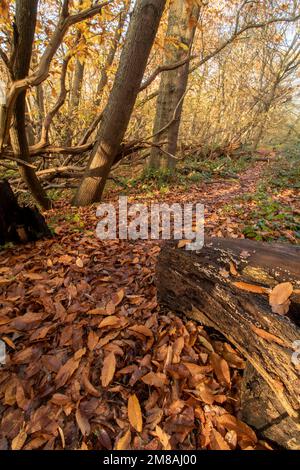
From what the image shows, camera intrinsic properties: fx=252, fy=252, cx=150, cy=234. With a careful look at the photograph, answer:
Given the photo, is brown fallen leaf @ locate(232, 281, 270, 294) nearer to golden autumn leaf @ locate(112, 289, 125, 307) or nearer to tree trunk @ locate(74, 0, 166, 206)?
golden autumn leaf @ locate(112, 289, 125, 307)

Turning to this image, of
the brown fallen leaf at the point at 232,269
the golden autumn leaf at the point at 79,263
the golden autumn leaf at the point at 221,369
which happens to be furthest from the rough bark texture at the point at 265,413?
the golden autumn leaf at the point at 79,263

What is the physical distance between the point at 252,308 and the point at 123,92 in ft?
12.5

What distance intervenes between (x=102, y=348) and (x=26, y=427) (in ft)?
1.99

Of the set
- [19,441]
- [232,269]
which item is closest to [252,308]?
[232,269]

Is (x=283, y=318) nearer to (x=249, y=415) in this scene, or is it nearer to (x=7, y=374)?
(x=249, y=415)

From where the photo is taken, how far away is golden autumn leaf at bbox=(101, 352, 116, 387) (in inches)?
64.7

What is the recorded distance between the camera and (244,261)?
71.6 inches

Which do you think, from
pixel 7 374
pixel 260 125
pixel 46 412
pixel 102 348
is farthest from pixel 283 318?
pixel 260 125

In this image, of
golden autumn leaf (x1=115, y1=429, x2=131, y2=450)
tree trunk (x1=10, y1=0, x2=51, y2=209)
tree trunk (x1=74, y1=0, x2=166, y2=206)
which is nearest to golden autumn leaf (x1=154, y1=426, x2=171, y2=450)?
golden autumn leaf (x1=115, y1=429, x2=131, y2=450)

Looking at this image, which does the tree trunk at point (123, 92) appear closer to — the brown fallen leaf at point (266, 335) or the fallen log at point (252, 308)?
the fallen log at point (252, 308)

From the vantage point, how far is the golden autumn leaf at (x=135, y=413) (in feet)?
4.73

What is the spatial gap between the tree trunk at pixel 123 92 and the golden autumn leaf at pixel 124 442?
3.92 metres

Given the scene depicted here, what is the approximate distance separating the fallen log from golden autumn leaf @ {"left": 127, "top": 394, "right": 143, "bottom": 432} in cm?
62

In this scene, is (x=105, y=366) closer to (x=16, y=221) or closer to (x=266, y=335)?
(x=266, y=335)
